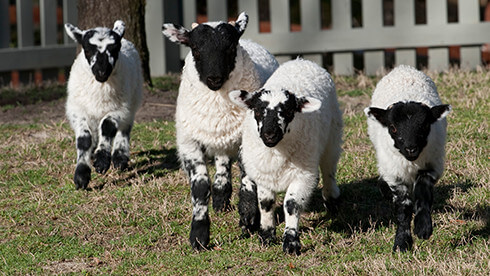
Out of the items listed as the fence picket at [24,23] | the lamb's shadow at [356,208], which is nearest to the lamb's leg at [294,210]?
the lamb's shadow at [356,208]

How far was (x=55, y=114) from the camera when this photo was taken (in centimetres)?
1122

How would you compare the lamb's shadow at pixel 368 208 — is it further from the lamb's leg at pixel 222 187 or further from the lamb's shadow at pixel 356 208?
the lamb's leg at pixel 222 187

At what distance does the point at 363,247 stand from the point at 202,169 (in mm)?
1467

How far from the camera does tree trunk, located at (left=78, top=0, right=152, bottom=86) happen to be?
10.9m

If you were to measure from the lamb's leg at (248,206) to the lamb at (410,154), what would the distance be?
109 cm

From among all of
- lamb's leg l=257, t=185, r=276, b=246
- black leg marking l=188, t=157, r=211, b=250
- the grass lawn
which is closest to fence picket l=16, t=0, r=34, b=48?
the grass lawn

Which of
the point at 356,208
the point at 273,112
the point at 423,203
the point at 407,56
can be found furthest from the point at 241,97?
the point at 407,56

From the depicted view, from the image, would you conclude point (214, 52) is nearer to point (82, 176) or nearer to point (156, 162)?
point (82, 176)

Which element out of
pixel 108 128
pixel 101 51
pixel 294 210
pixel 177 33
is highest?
pixel 177 33

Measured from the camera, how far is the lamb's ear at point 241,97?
6215 millimetres

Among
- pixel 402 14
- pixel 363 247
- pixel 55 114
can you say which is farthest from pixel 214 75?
pixel 402 14

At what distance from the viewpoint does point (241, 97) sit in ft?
20.4

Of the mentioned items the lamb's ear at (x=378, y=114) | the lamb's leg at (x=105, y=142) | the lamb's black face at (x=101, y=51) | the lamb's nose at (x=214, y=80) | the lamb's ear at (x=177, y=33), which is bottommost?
the lamb's leg at (x=105, y=142)

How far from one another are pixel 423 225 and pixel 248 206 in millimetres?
1514
